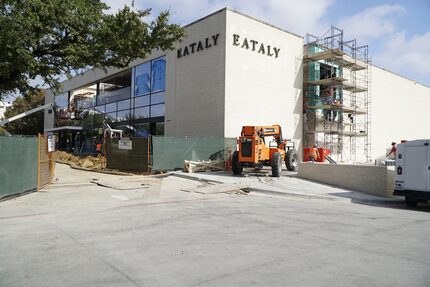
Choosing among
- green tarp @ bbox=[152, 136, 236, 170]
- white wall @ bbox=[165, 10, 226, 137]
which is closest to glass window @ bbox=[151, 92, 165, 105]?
white wall @ bbox=[165, 10, 226, 137]

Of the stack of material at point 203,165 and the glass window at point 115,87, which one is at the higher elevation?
the glass window at point 115,87

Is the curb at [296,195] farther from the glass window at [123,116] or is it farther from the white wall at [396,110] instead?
the white wall at [396,110]

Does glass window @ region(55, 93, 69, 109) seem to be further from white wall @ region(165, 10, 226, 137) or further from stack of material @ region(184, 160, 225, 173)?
stack of material @ region(184, 160, 225, 173)

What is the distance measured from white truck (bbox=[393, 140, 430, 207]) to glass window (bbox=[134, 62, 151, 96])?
2220cm

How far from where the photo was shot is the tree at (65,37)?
39.9ft

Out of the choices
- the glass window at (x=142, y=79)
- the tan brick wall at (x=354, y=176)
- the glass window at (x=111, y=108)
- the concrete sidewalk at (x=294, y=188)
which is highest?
the glass window at (x=142, y=79)

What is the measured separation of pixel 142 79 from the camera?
3189 cm

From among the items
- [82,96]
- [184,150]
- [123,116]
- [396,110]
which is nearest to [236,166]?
[184,150]

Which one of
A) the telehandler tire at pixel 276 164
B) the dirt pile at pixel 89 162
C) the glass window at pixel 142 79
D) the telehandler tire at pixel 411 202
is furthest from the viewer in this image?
the glass window at pixel 142 79

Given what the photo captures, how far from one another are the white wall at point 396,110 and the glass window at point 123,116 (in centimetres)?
2326

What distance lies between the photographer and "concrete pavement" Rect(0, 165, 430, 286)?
16.0ft

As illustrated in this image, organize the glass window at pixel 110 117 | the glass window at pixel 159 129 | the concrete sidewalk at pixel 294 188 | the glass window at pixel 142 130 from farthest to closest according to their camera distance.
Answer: the glass window at pixel 110 117, the glass window at pixel 142 130, the glass window at pixel 159 129, the concrete sidewalk at pixel 294 188

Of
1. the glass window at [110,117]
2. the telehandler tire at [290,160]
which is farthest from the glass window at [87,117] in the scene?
the telehandler tire at [290,160]

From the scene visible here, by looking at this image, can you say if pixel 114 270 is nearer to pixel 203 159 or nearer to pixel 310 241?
pixel 310 241
